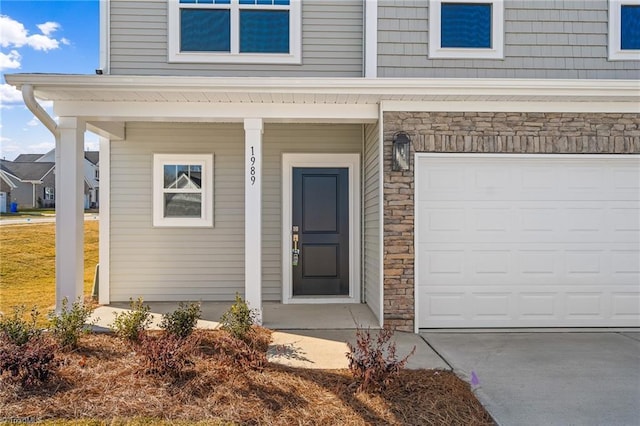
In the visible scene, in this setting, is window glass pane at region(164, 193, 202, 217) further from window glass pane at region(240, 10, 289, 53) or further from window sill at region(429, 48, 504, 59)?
window sill at region(429, 48, 504, 59)

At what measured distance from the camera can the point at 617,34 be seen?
20.3 ft

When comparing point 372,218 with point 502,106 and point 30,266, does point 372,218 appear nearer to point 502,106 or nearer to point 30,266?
point 502,106

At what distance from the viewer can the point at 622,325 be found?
5828mm

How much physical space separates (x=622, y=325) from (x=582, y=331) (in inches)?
22.5

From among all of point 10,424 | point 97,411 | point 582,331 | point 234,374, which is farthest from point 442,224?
point 10,424

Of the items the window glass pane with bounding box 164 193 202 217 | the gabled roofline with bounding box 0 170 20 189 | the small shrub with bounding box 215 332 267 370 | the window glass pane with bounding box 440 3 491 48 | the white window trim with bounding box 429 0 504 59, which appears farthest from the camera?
the gabled roofline with bounding box 0 170 20 189

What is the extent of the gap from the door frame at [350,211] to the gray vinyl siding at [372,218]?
16 cm

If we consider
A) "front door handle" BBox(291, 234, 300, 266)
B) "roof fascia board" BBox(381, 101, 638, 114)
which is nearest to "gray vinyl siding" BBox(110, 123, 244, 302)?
"front door handle" BBox(291, 234, 300, 266)

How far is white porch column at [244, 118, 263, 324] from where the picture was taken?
559 cm

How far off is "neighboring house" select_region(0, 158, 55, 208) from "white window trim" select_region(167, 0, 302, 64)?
3503 cm

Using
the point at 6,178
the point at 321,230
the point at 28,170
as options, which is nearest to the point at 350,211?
the point at 321,230

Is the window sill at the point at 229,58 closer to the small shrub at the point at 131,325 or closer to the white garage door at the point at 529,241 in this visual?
the white garage door at the point at 529,241

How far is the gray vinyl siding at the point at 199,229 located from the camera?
7113 millimetres

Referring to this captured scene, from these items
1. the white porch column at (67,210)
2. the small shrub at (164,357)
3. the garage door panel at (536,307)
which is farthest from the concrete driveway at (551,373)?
the white porch column at (67,210)
